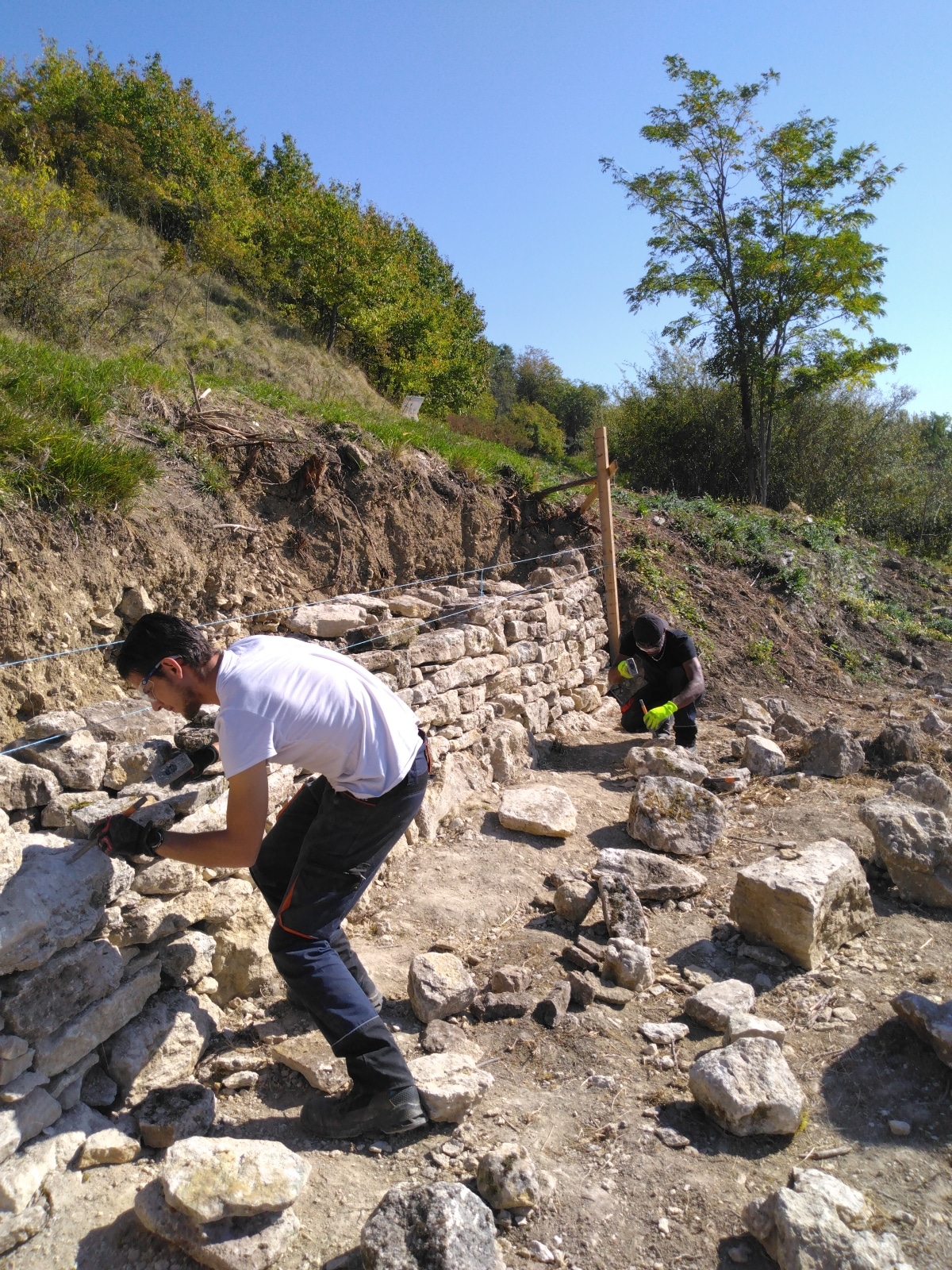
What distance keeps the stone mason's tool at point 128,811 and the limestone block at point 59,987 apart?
258 millimetres

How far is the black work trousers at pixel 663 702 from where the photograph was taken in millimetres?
6699

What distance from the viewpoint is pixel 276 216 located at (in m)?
19.1

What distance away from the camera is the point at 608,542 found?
26.6 feet

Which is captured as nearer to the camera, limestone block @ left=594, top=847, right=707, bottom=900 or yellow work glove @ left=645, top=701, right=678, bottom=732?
limestone block @ left=594, top=847, right=707, bottom=900

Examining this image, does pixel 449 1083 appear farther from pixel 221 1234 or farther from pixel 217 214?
pixel 217 214

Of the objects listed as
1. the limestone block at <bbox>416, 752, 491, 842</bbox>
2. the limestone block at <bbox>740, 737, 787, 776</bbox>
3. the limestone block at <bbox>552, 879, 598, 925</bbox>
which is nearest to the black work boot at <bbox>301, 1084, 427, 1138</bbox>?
the limestone block at <bbox>552, 879, 598, 925</bbox>

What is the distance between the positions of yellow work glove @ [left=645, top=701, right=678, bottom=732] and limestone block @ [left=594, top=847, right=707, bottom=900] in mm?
2302

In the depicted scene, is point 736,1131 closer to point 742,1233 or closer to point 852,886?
point 742,1233

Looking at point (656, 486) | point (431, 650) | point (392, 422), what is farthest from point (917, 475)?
point (431, 650)

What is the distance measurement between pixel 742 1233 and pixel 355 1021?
3.89 ft

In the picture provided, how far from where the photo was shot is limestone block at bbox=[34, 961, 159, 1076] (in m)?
2.23

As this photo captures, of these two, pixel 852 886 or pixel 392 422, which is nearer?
pixel 852 886

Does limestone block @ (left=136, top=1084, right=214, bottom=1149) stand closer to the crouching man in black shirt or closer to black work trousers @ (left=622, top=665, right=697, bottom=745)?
the crouching man in black shirt

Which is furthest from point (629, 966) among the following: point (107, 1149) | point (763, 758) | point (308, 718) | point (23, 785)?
point (763, 758)
